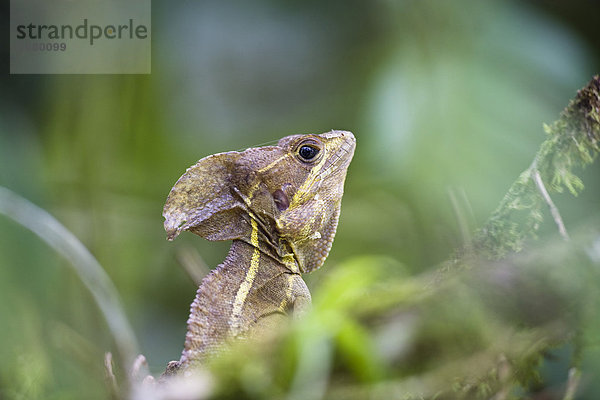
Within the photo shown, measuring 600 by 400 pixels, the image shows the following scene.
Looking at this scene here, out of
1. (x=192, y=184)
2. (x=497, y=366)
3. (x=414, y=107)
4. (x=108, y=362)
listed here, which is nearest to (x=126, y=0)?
(x=414, y=107)

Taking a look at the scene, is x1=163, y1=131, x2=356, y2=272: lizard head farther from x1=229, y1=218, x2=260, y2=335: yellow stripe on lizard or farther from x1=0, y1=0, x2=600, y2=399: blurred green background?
x1=0, y1=0, x2=600, y2=399: blurred green background

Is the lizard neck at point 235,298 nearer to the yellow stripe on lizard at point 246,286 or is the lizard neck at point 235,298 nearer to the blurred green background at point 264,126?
the yellow stripe on lizard at point 246,286

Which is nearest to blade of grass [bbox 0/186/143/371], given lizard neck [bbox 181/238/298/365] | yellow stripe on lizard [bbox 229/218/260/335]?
lizard neck [bbox 181/238/298/365]

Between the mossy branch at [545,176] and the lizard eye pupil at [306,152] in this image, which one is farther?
the lizard eye pupil at [306,152]

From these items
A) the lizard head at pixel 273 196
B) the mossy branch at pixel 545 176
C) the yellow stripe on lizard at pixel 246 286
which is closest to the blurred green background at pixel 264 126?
the lizard head at pixel 273 196

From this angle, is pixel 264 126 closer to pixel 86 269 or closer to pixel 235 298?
pixel 86 269

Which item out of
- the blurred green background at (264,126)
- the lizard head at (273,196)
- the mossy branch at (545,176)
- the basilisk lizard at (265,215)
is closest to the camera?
the mossy branch at (545,176)

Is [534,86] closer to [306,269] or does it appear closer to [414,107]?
[414,107]
